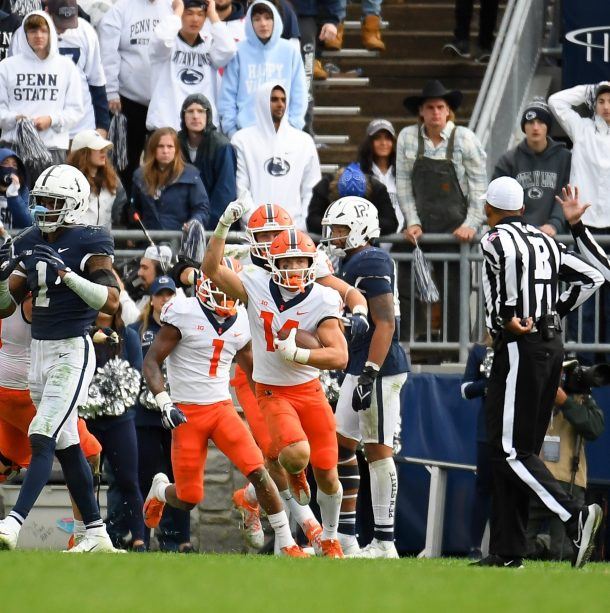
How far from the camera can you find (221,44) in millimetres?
14461

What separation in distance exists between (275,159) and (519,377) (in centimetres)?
498

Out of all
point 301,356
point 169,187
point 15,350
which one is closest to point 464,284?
point 169,187

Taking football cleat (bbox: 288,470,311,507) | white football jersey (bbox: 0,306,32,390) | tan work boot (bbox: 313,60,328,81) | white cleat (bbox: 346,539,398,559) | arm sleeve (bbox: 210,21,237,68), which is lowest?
white cleat (bbox: 346,539,398,559)

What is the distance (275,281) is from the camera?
401 inches

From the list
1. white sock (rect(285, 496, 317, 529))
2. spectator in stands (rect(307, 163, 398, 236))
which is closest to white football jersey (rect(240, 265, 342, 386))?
white sock (rect(285, 496, 317, 529))

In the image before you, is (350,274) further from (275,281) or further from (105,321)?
(105,321)

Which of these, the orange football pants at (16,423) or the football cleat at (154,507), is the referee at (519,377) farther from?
the orange football pants at (16,423)

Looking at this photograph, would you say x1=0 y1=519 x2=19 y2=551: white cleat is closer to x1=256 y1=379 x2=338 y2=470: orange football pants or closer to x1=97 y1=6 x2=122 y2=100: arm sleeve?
x1=256 y1=379 x2=338 y2=470: orange football pants

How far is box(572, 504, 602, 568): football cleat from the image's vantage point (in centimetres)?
909

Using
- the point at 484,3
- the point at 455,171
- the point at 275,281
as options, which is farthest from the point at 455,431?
the point at 484,3

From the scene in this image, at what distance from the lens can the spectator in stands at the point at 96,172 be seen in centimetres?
1302

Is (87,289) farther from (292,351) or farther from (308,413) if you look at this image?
(308,413)

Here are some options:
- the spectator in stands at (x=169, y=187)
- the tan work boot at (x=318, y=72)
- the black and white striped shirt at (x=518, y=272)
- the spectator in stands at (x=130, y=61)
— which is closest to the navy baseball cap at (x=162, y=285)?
the spectator in stands at (x=169, y=187)

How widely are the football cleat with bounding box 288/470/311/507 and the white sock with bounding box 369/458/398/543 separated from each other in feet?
1.72
